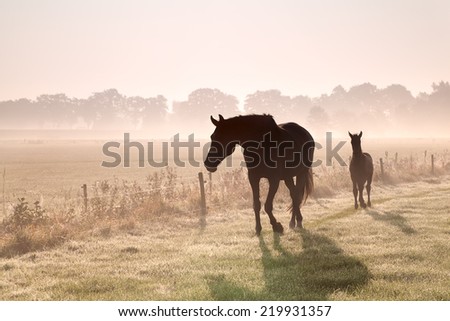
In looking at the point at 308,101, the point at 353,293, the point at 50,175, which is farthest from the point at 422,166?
the point at 308,101

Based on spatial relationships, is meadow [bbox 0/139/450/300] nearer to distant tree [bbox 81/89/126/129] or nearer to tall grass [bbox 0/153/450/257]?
tall grass [bbox 0/153/450/257]

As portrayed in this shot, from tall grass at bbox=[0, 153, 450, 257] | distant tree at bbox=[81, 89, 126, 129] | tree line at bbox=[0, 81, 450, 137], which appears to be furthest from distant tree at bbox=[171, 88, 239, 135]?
tall grass at bbox=[0, 153, 450, 257]

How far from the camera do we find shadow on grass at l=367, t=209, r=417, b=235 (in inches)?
443

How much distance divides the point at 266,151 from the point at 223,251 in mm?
2415

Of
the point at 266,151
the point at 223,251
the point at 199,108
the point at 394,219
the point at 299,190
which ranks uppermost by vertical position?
the point at 199,108

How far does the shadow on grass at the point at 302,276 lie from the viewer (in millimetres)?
6465

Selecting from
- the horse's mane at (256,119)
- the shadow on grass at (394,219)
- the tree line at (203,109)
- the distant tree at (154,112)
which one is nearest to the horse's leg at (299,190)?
the shadow on grass at (394,219)

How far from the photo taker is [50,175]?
34750mm

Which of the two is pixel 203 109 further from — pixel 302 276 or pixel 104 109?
pixel 302 276

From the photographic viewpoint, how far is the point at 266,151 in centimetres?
1022

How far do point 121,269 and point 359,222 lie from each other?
675 cm

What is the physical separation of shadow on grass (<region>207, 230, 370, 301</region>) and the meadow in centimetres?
2

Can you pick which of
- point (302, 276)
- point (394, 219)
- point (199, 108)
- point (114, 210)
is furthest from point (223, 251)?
point (199, 108)

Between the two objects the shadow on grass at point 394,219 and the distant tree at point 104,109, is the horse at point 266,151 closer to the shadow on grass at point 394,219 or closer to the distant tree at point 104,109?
the shadow on grass at point 394,219
